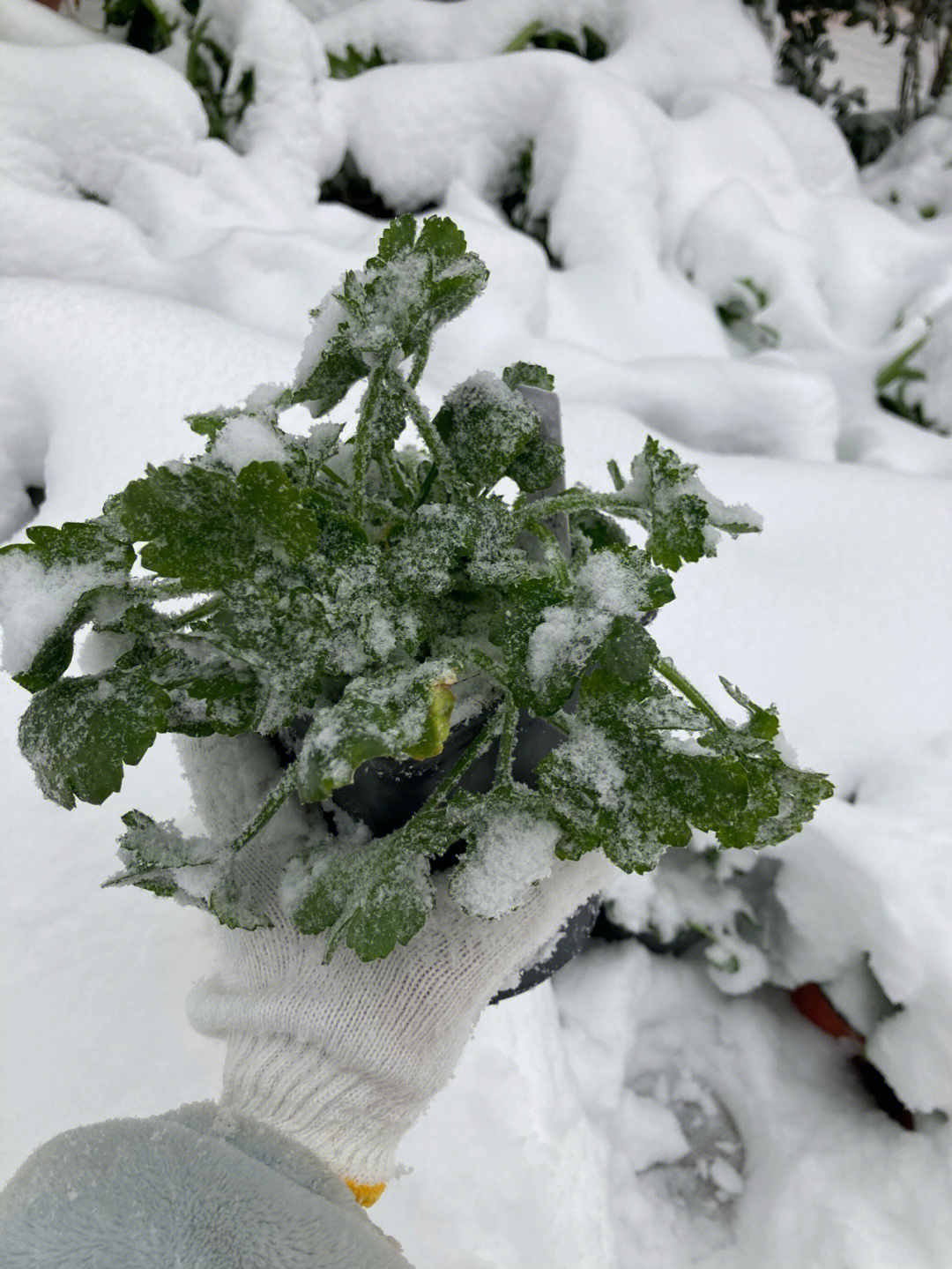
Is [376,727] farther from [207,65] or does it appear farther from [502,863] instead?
[207,65]

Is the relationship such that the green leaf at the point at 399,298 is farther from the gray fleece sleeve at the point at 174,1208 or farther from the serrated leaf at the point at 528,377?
the gray fleece sleeve at the point at 174,1208

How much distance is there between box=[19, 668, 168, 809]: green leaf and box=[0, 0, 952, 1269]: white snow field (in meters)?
0.38

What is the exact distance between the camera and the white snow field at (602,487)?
0.75m

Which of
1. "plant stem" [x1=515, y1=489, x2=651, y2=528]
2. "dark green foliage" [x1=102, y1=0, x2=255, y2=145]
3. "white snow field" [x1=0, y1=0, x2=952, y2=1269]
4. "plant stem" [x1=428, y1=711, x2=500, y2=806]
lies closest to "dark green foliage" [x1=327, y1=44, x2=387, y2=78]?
"white snow field" [x1=0, y1=0, x2=952, y2=1269]

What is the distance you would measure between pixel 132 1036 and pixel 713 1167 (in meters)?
0.69

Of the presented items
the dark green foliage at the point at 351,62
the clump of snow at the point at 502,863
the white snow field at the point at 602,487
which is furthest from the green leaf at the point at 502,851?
the dark green foliage at the point at 351,62

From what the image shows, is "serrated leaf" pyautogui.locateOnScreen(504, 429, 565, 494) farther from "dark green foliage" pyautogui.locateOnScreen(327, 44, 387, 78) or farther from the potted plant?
"dark green foliage" pyautogui.locateOnScreen(327, 44, 387, 78)

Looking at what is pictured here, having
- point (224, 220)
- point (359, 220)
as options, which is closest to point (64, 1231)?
point (224, 220)

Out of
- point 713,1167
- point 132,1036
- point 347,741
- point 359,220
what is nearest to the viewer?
point 347,741

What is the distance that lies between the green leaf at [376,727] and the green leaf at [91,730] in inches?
3.5

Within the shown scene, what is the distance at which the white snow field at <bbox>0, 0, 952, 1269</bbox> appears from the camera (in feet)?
2.47

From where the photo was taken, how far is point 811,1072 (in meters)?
1.01

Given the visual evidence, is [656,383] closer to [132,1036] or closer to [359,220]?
[359,220]

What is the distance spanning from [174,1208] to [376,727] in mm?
250
